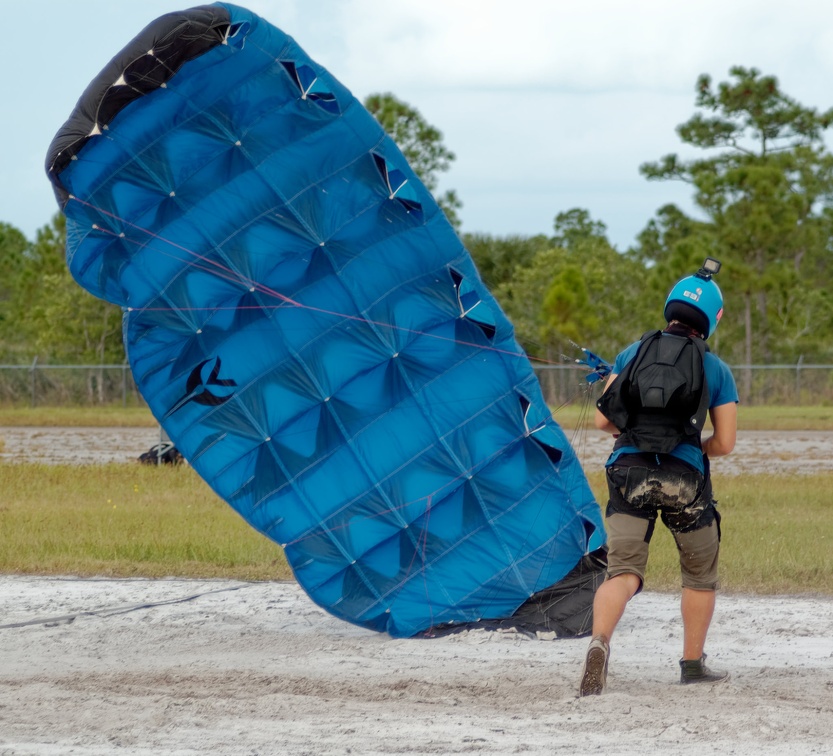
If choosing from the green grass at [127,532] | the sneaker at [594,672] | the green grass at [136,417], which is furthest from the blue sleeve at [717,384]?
the green grass at [136,417]

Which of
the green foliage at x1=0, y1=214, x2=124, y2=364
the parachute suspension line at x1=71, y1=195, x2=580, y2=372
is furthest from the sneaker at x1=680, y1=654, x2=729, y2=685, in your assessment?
the green foliage at x1=0, y1=214, x2=124, y2=364

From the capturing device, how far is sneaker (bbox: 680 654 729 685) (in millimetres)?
5793

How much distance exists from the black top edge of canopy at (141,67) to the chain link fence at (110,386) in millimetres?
26778

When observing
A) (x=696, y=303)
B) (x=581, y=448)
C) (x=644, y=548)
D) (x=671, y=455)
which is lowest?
(x=581, y=448)

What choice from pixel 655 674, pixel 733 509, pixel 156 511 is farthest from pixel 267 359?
pixel 733 509

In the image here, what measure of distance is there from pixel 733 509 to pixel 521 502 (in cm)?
605

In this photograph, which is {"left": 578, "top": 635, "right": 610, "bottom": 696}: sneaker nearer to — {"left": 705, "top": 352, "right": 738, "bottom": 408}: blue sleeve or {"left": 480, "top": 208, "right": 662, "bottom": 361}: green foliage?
{"left": 705, "top": 352, "right": 738, "bottom": 408}: blue sleeve

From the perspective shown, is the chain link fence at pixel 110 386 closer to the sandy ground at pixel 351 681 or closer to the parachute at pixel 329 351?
the sandy ground at pixel 351 681

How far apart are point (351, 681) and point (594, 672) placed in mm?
1234

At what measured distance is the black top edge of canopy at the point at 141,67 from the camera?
20.6 ft

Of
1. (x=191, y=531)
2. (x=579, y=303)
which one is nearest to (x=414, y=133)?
(x=579, y=303)

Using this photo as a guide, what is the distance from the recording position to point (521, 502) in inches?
276

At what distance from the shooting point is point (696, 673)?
5793 millimetres

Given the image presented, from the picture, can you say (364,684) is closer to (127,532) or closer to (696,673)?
(696,673)
